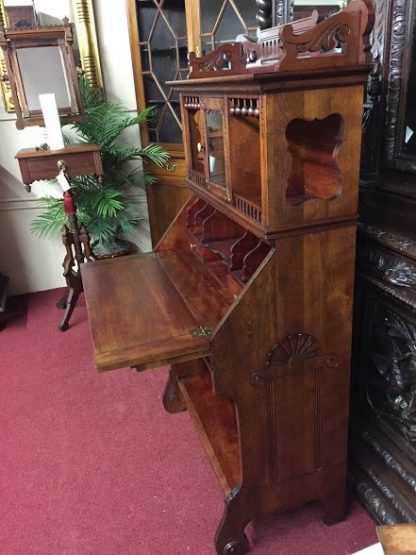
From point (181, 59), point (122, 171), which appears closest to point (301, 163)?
point (181, 59)

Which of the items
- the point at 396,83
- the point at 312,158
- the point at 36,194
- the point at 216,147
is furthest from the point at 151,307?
the point at 36,194

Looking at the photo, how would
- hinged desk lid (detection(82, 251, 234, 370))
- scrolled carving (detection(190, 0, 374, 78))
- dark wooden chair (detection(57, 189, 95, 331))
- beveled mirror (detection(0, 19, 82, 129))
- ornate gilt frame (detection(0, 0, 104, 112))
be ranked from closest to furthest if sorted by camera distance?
scrolled carving (detection(190, 0, 374, 78)) < hinged desk lid (detection(82, 251, 234, 370)) < beveled mirror (detection(0, 19, 82, 129)) < dark wooden chair (detection(57, 189, 95, 331)) < ornate gilt frame (detection(0, 0, 104, 112))

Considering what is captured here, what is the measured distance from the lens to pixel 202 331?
4.32 feet

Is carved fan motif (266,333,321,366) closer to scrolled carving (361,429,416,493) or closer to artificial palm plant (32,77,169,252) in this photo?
scrolled carving (361,429,416,493)

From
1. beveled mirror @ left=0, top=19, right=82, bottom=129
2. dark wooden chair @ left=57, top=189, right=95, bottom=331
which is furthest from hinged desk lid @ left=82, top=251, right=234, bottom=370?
beveled mirror @ left=0, top=19, right=82, bottom=129

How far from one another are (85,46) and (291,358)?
8.69ft

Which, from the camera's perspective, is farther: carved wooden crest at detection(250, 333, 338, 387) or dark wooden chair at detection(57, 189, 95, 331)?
dark wooden chair at detection(57, 189, 95, 331)

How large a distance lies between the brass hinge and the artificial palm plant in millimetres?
Answer: 1850

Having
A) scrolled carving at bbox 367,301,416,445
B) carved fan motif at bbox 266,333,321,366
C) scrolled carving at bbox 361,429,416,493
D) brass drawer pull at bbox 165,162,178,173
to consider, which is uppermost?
brass drawer pull at bbox 165,162,178,173

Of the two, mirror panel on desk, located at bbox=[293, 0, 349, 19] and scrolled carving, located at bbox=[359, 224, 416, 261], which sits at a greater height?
mirror panel on desk, located at bbox=[293, 0, 349, 19]

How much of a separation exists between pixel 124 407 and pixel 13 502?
64cm

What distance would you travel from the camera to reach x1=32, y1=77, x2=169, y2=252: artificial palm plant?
310 cm

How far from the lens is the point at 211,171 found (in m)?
1.59

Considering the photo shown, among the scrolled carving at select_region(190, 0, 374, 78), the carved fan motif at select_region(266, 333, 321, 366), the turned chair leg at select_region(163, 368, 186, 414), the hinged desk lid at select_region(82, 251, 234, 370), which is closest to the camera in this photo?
the scrolled carving at select_region(190, 0, 374, 78)
